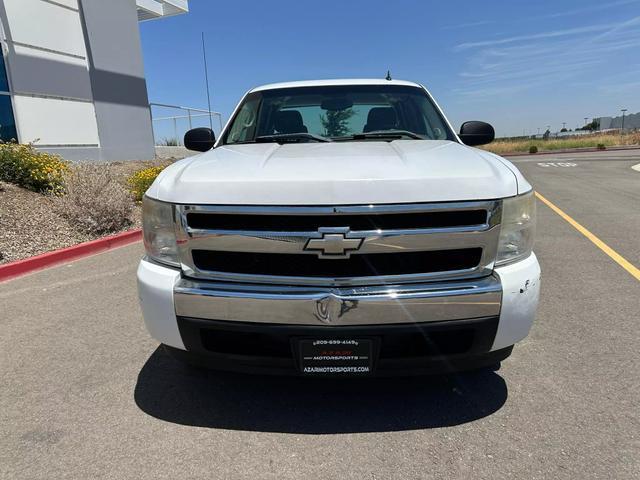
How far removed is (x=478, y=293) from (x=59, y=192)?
8.02 meters

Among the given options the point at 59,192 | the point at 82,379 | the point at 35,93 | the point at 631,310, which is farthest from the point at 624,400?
the point at 35,93

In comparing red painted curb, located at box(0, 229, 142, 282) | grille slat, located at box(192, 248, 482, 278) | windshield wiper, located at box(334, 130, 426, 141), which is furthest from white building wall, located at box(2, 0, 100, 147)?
grille slat, located at box(192, 248, 482, 278)

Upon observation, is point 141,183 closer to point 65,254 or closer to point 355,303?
point 65,254

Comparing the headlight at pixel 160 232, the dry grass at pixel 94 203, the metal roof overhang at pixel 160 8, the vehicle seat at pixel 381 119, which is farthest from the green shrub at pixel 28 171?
the metal roof overhang at pixel 160 8

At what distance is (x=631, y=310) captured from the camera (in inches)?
145

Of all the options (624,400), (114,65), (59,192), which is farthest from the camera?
(114,65)

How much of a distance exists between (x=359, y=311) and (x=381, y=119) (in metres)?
2.16

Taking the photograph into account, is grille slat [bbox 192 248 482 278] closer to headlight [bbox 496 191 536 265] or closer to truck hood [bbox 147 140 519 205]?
headlight [bbox 496 191 536 265]

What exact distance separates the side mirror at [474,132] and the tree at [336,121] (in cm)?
93

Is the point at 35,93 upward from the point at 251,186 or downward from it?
upward

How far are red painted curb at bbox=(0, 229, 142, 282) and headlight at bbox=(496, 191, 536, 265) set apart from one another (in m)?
5.27

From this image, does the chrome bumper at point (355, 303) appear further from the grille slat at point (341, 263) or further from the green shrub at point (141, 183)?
the green shrub at point (141, 183)

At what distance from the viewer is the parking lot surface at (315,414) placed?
2.07m

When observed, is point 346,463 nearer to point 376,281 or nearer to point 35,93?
point 376,281
